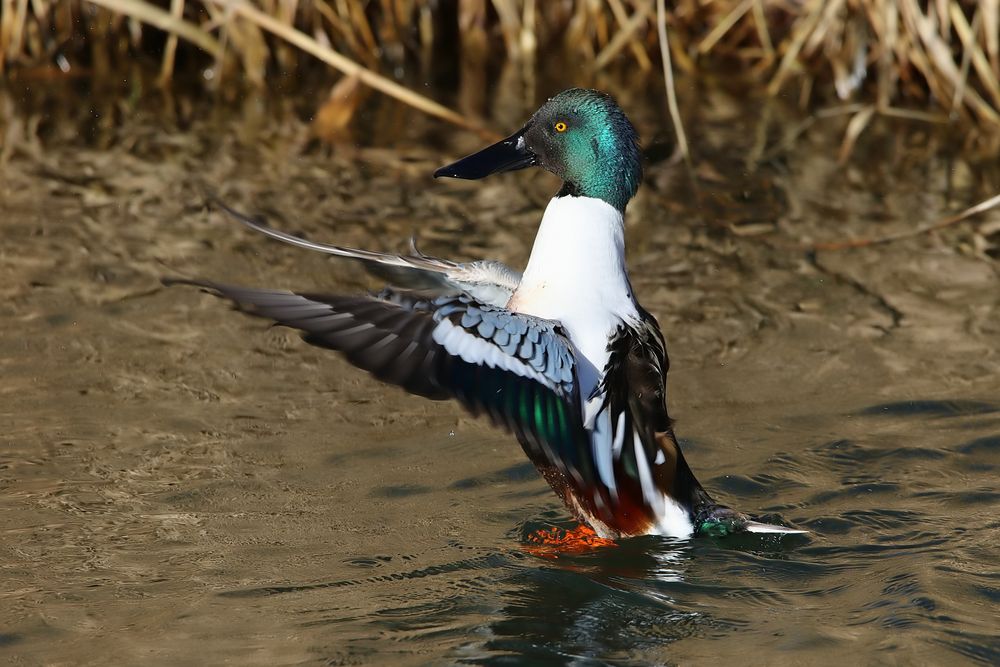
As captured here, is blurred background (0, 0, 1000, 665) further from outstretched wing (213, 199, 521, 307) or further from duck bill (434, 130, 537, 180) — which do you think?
duck bill (434, 130, 537, 180)

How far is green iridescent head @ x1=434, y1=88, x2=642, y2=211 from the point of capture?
3.87m

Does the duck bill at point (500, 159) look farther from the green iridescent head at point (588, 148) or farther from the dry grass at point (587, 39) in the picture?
the dry grass at point (587, 39)

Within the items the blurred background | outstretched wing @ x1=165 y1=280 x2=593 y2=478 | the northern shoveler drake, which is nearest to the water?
the blurred background

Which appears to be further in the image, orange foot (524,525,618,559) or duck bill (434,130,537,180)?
duck bill (434,130,537,180)

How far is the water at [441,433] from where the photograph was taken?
3.31 m

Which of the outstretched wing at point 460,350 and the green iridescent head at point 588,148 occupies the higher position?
the green iridescent head at point 588,148

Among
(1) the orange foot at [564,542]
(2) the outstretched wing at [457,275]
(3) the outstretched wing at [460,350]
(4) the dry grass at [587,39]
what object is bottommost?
(1) the orange foot at [564,542]

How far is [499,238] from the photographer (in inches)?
224

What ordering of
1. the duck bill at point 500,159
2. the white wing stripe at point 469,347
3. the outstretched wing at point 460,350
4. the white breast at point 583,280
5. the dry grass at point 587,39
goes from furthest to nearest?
1. the dry grass at point 587,39
2. the duck bill at point 500,159
3. the white breast at point 583,280
4. the white wing stripe at point 469,347
5. the outstretched wing at point 460,350

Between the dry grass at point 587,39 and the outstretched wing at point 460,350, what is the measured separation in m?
3.30

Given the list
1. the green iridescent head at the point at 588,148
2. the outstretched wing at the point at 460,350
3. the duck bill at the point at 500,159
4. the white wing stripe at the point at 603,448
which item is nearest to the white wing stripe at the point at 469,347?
the outstretched wing at the point at 460,350

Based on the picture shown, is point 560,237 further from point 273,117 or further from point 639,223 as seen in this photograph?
point 273,117

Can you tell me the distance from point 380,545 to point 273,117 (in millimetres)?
3983

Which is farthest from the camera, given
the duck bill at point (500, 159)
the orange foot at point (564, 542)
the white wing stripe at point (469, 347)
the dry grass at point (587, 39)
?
the dry grass at point (587, 39)
